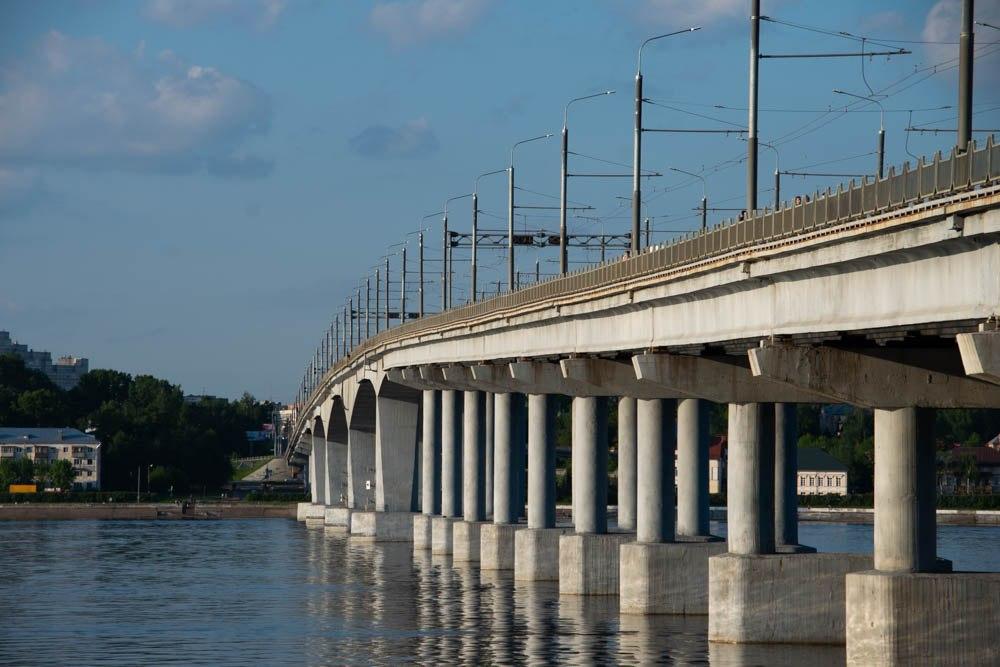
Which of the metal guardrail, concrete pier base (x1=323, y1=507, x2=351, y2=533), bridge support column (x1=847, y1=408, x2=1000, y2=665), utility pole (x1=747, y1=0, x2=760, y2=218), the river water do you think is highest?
utility pole (x1=747, y1=0, x2=760, y2=218)

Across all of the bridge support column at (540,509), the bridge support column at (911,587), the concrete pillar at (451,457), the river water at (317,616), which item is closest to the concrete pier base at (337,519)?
the river water at (317,616)

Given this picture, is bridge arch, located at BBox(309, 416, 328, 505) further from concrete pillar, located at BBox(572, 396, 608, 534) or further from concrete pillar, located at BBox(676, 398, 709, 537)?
concrete pillar, located at BBox(676, 398, 709, 537)

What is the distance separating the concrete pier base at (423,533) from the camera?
107 metres

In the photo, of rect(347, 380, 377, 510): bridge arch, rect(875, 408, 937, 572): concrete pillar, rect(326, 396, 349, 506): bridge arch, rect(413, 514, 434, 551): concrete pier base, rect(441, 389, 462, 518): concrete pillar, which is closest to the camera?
rect(875, 408, 937, 572): concrete pillar

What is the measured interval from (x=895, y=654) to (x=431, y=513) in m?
69.1

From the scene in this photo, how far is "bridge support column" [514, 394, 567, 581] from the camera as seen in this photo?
77.4m

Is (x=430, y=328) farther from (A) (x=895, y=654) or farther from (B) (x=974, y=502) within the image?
(B) (x=974, y=502)

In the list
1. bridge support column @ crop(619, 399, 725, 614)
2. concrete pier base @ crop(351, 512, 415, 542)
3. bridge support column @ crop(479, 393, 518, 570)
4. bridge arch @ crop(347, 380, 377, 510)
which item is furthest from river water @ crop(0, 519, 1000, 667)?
bridge arch @ crop(347, 380, 377, 510)

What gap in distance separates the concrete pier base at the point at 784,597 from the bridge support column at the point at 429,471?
5637cm

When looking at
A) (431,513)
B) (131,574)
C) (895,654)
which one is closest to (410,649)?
(895,654)

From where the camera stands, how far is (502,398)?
3438 inches

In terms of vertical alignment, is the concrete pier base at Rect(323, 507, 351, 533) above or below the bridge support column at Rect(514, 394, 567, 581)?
below

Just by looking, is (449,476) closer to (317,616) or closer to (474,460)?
(474,460)

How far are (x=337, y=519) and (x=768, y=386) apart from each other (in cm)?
9776
